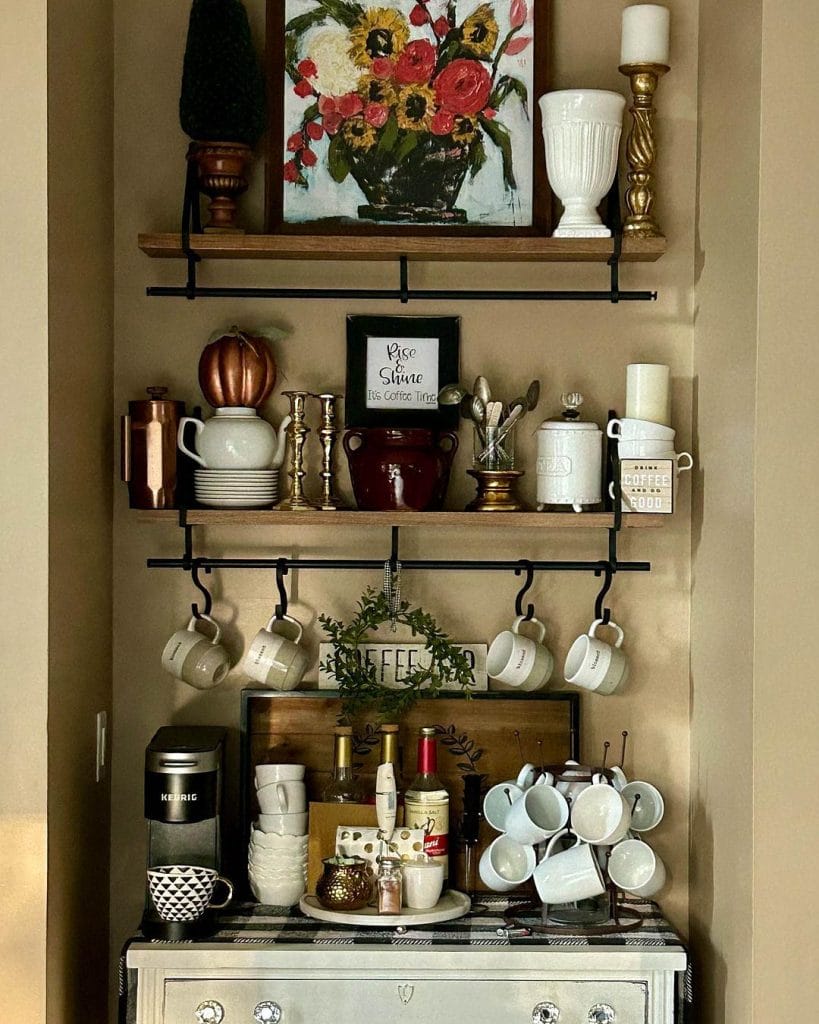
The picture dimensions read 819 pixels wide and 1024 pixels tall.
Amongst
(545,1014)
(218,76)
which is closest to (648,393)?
(218,76)

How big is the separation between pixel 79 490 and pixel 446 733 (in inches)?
30.1

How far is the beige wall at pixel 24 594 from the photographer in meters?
1.94

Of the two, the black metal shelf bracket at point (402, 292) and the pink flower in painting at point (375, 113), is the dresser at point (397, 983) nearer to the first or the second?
the black metal shelf bracket at point (402, 292)

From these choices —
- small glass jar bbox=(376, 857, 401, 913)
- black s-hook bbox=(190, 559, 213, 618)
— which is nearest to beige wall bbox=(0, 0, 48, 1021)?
black s-hook bbox=(190, 559, 213, 618)

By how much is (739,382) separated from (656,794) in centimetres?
69

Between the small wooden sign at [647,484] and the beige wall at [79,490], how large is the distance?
2.93 feet

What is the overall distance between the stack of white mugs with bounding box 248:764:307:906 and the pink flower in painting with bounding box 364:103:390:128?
1130mm

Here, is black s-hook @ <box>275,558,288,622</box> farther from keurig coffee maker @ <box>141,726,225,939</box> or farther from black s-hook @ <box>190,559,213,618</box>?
keurig coffee maker @ <box>141,726,225,939</box>

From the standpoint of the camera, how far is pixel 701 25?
2332 mm

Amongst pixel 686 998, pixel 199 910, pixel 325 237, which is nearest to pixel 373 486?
pixel 325 237

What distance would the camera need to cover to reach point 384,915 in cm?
209

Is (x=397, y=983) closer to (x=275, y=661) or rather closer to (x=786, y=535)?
(x=275, y=661)

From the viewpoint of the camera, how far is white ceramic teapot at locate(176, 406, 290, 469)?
88.4 inches

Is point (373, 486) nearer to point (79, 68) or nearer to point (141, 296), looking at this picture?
point (141, 296)
